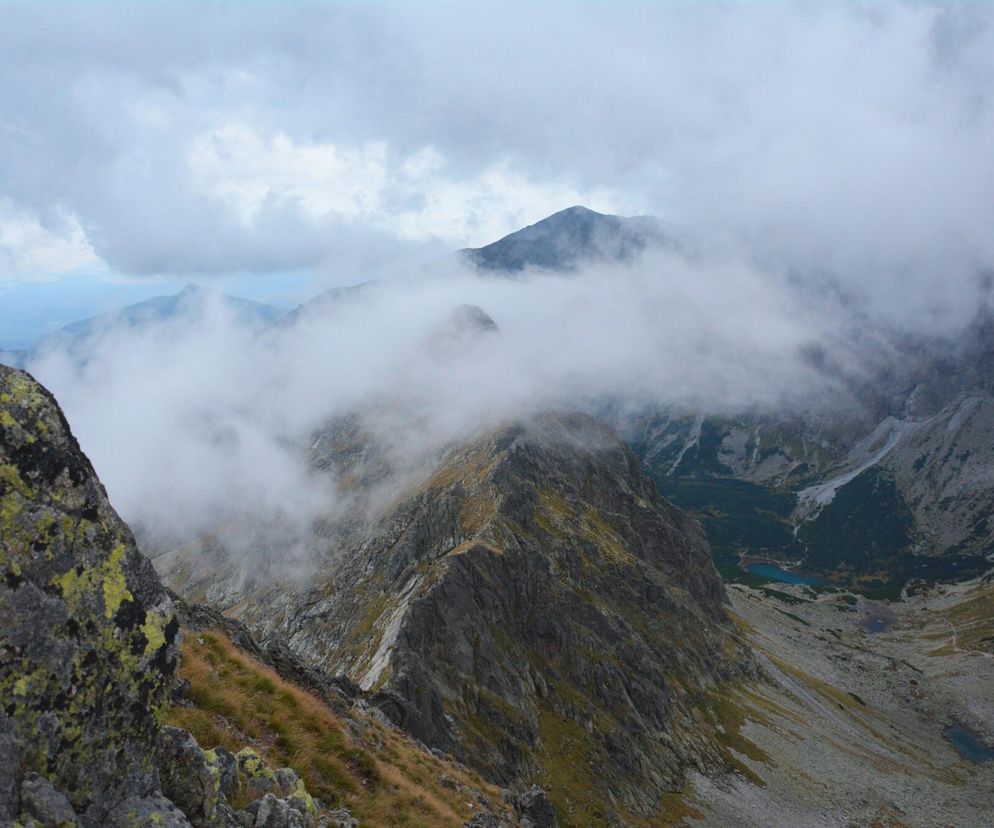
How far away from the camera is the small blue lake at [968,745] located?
175 meters

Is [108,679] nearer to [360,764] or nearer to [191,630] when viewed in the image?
[360,764]

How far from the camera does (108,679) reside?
10.2 meters

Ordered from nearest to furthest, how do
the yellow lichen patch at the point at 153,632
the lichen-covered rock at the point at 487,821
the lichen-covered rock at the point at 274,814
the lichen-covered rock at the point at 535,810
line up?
the yellow lichen patch at the point at 153,632 < the lichen-covered rock at the point at 274,814 < the lichen-covered rock at the point at 487,821 < the lichen-covered rock at the point at 535,810

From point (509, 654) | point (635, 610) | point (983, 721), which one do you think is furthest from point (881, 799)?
point (983, 721)

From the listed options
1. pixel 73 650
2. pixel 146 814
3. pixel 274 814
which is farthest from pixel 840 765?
pixel 73 650

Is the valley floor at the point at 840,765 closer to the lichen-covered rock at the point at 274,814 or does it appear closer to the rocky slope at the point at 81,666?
the lichen-covered rock at the point at 274,814

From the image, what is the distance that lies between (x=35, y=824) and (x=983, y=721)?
868 feet

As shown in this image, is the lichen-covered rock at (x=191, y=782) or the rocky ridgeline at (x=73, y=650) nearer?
the rocky ridgeline at (x=73, y=650)

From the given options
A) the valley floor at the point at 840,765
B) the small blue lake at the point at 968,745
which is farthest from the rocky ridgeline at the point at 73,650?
the small blue lake at the point at 968,745

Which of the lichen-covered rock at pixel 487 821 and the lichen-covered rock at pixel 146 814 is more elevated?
the lichen-covered rock at pixel 146 814

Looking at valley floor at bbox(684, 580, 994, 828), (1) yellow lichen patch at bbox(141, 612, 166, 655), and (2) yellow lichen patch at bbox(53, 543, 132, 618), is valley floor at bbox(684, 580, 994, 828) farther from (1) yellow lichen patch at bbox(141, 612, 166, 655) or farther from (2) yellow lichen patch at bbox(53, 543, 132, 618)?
(2) yellow lichen patch at bbox(53, 543, 132, 618)

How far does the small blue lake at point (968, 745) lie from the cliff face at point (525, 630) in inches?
3008

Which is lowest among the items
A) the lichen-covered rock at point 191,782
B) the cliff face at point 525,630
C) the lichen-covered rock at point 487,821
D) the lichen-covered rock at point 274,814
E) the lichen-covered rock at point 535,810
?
the cliff face at point 525,630

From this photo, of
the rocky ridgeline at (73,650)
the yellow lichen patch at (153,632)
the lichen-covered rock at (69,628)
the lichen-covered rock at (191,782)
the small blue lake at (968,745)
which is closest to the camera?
the rocky ridgeline at (73,650)
